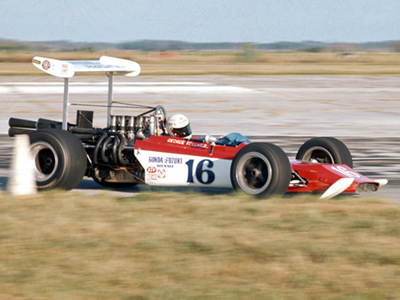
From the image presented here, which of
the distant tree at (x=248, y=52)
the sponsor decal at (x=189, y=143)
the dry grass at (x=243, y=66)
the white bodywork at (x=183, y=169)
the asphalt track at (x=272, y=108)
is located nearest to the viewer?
the white bodywork at (x=183, y=169)

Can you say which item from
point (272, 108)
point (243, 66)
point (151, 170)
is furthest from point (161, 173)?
point (243, 66)

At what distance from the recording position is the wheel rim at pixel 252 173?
8.70 metres

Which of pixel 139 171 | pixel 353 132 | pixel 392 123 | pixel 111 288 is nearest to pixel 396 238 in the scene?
pixel 111 288

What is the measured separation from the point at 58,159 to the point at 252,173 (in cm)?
233

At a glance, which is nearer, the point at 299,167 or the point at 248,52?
the point at 299,167

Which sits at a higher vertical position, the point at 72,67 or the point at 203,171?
the point at 72,67

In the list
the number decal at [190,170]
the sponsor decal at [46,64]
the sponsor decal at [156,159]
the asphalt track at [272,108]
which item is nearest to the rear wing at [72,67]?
the sponsor decal at [46,64]

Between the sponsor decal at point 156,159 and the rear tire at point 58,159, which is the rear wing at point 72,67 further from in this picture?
the sponsor decal at point 156,159

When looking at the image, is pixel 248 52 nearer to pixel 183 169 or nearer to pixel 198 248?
pixel 183 169

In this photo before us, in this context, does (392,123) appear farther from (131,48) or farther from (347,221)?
(131,48)

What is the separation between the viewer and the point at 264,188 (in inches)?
339

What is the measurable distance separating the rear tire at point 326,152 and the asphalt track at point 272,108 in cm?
82

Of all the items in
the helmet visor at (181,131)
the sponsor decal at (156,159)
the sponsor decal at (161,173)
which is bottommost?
the sponsor decal at (161,173)

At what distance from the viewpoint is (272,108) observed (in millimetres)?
26578
